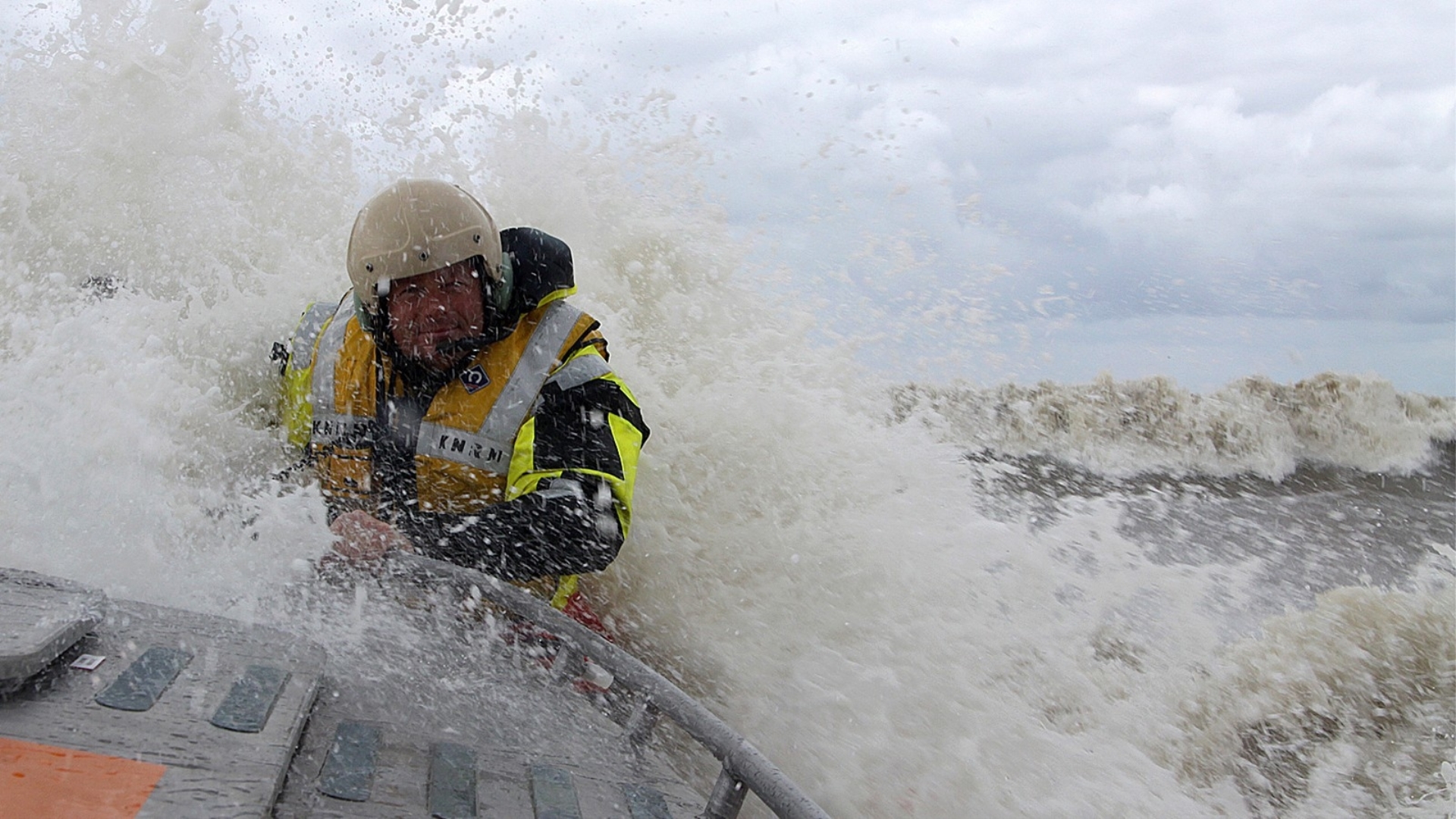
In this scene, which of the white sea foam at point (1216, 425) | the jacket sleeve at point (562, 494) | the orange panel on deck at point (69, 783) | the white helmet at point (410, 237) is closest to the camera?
the orange panel on deck at point (69, 783)

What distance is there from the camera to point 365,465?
8.58 feet

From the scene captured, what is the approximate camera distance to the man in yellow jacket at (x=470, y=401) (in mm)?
2350

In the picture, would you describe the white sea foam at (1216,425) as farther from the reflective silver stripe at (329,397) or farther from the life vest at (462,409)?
the reflective silver stripe at (329,397)

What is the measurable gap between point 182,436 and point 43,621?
4.24 feet

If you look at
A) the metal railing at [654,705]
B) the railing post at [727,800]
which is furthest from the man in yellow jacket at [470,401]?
the railing post at [727,800]

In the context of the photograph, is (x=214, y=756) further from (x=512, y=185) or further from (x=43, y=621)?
(x=512, y=185)

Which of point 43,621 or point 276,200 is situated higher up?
point 276,200

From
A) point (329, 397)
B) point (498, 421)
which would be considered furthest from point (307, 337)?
point (498, 421)

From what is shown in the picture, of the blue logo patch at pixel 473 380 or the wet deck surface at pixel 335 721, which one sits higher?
the blue logo patch at pixel 473 380

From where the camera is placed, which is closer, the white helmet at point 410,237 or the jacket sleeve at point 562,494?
the jacket sleeve at point 562,494

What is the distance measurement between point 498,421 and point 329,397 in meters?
0.51

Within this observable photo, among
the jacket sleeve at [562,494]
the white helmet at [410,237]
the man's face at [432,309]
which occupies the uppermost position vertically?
the white helmet at [410,237]

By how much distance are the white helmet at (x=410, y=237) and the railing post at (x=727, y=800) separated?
4.95 ft

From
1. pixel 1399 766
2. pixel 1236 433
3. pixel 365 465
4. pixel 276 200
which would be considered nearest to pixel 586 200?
pixel 276 200
